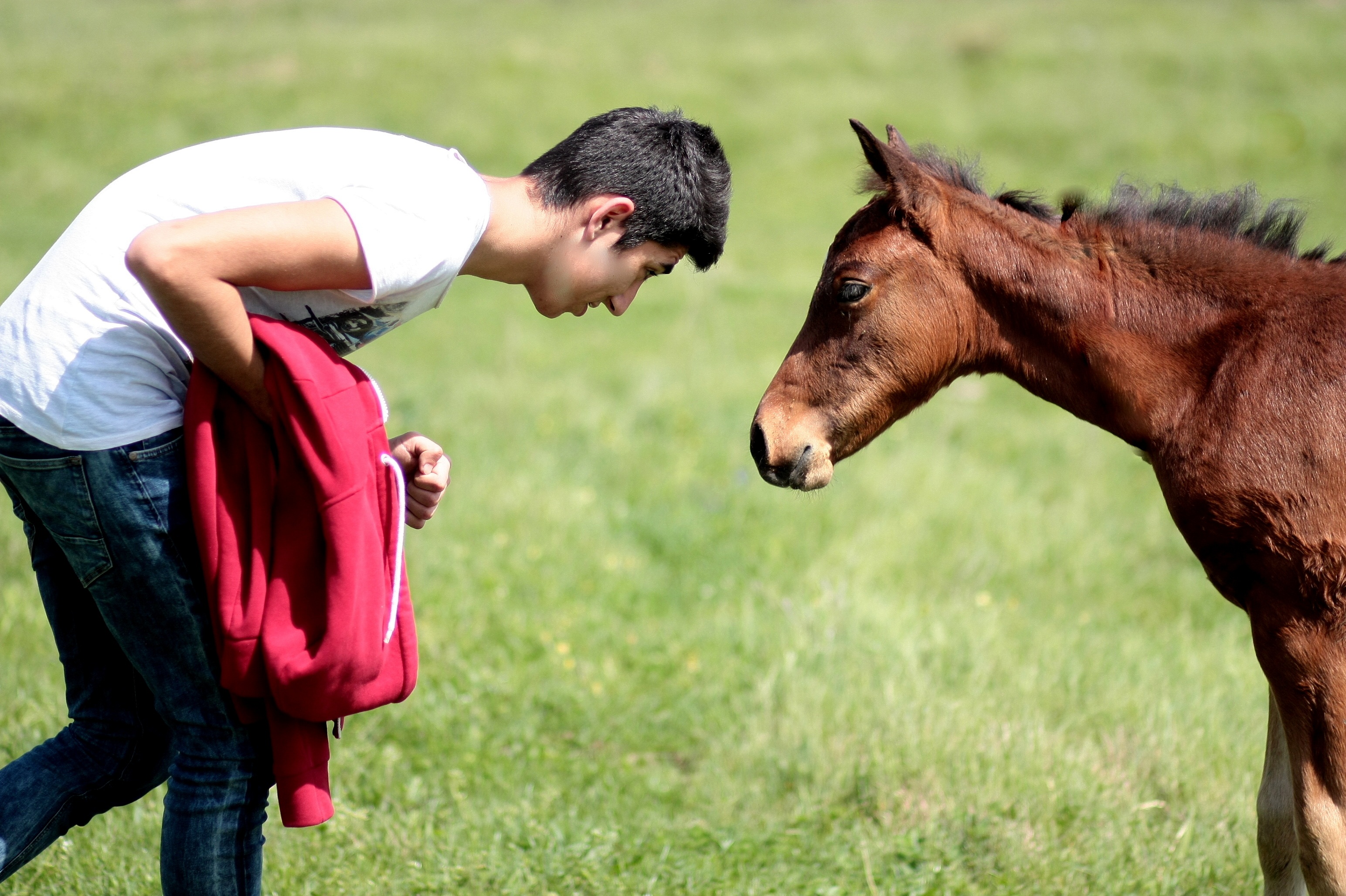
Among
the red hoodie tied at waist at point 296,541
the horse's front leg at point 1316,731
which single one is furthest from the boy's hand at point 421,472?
the horse's front leg at point 1316,731

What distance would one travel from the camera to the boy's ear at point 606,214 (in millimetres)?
2334

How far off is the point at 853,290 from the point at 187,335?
5.50 feet

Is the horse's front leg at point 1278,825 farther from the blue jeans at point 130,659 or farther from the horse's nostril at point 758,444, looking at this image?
the blue jeans at point 130,659

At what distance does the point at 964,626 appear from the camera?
4668 millimetres

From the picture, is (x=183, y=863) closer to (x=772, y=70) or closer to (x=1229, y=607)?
(x=1229, y=607)

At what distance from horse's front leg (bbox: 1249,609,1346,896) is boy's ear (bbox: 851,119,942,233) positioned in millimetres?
1277

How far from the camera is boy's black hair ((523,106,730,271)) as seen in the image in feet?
7.70

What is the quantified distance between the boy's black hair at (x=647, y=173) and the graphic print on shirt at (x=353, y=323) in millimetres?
404

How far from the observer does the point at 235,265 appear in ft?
6.22

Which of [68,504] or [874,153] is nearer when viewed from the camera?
[68,504]

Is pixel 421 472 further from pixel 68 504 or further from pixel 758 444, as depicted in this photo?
pixel 758 444

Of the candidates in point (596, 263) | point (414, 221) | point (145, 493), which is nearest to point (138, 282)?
point (145, 493)

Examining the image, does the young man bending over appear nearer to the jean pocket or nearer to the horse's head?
the jean pocket

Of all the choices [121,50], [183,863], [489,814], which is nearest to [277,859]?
[489,814]
